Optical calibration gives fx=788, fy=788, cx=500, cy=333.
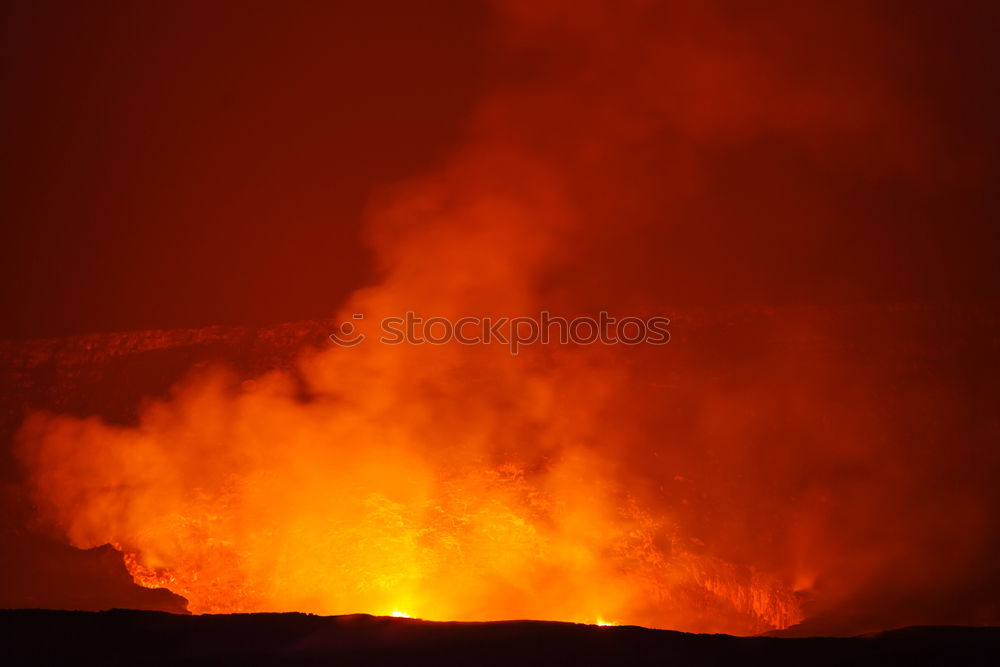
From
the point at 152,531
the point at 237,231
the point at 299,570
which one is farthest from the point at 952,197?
the point at 152,531

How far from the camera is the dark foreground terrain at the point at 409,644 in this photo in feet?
10.4

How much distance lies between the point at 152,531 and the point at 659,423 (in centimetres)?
505

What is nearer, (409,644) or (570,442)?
(409,644)

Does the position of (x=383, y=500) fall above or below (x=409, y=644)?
above

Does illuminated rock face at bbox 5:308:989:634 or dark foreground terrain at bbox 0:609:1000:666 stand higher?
illuminated rock face at bbox 5:308:989:634

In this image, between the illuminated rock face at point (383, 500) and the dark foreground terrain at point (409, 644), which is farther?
the illuminated rock face at point (383, 500)

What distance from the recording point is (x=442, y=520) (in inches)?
298

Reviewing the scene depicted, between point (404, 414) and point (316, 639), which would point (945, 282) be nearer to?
point (404, 414)

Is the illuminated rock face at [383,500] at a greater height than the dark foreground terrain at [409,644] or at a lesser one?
greater

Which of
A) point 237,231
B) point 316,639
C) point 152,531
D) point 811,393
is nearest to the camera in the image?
point 316,639

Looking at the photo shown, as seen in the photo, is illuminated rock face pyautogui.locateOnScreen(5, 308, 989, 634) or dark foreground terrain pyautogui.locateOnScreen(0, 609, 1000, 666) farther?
illuminated rock face pyautogui.locateOnScreen(5, 308, 989, 634)

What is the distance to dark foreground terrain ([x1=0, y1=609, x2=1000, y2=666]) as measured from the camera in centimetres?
317

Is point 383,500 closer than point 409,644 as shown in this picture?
No

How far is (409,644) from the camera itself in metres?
3.32
